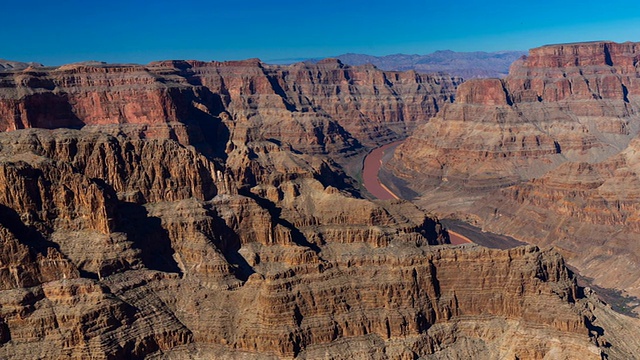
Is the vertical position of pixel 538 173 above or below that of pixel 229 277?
below

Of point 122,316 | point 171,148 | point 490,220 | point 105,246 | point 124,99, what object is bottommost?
point 490,220

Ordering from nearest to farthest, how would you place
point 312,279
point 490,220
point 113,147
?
point 312,279
point 113,147
point 490,220

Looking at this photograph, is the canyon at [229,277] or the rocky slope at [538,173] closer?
the canyon at [229,277]

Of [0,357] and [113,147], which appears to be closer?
[0,357]

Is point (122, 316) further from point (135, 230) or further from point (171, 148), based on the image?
point (171, 148)

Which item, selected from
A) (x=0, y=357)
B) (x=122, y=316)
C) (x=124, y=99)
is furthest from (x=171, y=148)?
(x=124, y=99)

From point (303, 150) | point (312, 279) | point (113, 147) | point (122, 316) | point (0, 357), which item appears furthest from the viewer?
point (303, 150)

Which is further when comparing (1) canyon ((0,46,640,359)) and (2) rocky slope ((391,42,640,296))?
(2) rocky slope ((391,42,640,296))

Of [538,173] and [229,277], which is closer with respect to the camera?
[229,277]
